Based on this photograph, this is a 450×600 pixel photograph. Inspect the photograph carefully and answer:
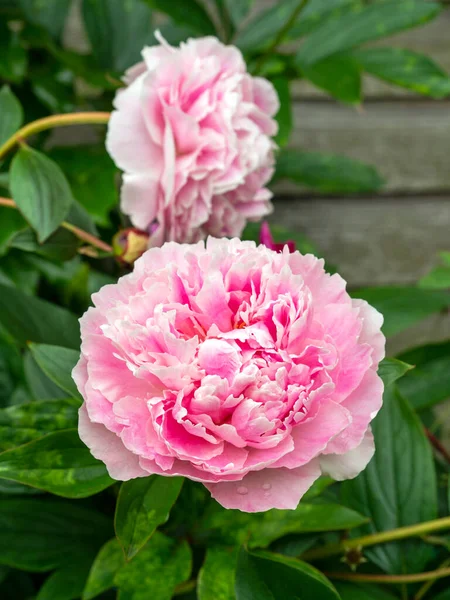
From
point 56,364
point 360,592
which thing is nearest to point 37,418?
point 56,364

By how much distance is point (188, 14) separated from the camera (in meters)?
0.76

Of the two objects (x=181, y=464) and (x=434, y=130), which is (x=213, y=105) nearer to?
Result: (x=181, y=464)

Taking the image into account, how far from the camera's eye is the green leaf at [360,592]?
45cm

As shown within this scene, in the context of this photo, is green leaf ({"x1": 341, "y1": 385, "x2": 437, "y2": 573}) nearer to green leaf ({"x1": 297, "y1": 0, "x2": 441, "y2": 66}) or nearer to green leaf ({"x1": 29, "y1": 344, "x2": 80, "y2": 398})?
green leaf ({"x1": 29, "y1": 344, "x2": 80, "y2": 398})

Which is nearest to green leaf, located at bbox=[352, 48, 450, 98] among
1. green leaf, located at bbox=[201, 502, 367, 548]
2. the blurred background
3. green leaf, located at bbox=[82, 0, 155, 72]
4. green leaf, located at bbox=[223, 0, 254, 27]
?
the blurred background

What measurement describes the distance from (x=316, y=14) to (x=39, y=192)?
0.48 m

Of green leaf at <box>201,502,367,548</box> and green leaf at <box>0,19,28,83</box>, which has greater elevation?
green leaf at <box>0,19,28,83</box>

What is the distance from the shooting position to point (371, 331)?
1.04 feet

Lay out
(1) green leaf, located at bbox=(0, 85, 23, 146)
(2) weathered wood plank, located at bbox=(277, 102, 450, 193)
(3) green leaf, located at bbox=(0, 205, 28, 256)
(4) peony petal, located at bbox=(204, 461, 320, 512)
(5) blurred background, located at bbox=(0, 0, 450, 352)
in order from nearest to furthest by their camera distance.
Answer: (4) peony petal, located at bbox=(204, 461, 320, 512) < (1) green leaf, located at bbox=(0, 85, 23, 146) < (3) green leaf, located at bbox=(0, 205, 28, 256) < (5) blurred background, located at bbox=(0, 0, 450, 352) < (2) weathered wood plank, located at bbox=(277, 102, 450, 193)

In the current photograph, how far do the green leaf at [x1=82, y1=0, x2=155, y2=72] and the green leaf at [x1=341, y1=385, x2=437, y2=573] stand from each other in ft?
1.69

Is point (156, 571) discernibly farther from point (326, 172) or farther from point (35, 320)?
point (326, 172)

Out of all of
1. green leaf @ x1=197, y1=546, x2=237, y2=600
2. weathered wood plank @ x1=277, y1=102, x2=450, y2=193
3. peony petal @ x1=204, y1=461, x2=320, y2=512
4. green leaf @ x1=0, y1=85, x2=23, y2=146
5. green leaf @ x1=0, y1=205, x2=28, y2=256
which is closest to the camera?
peony petal @ x1=204, y1=461, x2=320, y2=512

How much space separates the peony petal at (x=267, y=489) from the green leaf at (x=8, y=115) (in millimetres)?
359

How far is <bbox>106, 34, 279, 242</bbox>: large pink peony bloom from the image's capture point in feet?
1.46
